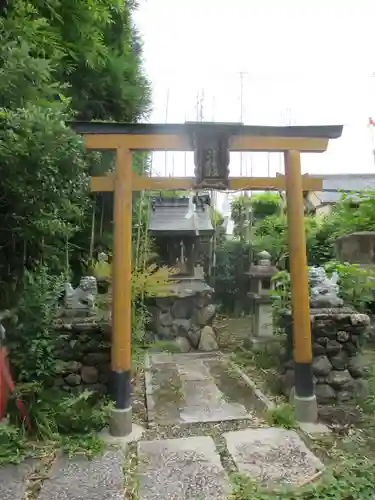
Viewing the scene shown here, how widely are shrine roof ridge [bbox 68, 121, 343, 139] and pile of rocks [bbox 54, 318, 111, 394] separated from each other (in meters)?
2.02

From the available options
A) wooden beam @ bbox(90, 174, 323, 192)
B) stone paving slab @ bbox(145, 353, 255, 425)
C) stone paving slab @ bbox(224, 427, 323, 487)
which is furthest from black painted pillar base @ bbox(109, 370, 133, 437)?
wooden beam @ bbox(90, 174, 323, 192)

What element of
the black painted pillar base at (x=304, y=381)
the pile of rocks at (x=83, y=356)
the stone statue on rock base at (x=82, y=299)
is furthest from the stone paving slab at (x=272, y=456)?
the stone statue on rock base at (x=82, y=299)

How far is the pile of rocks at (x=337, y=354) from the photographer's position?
427cm

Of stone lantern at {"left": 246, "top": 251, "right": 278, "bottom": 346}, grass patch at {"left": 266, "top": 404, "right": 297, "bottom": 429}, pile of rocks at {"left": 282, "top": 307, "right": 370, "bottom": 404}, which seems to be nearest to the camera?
grass patch at {"left": 266, "top": 404, "right": 297, "bottom": 429}

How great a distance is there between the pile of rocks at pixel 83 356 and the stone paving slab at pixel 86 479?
3.27 ft

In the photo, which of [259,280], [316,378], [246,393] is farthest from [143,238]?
[316,378]

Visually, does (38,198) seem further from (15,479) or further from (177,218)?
(177,218)

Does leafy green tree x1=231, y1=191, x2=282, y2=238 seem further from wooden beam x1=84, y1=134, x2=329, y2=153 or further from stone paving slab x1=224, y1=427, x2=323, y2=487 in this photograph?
stone paving slab x1=224, y1=427, x2=323, y2=487

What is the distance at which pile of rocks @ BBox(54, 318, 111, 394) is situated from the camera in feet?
13.1

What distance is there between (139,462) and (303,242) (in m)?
2.57

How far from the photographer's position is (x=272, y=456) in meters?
3.09

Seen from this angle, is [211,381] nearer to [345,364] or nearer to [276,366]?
[276,366]

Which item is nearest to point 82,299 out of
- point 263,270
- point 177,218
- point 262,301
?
point 262,301

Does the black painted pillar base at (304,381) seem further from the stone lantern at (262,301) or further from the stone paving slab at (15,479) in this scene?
the stone lantern at (262,301)
